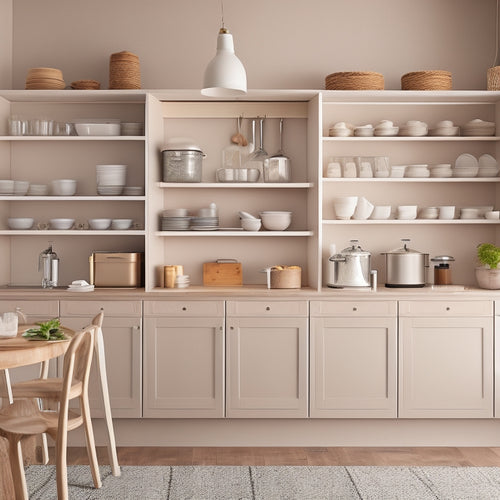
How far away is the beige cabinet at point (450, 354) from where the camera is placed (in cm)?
480

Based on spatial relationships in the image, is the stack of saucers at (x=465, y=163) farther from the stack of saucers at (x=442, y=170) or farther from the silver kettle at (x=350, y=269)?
the silver kettle at (x=350, y=269)

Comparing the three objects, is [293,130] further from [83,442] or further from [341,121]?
[83,442]

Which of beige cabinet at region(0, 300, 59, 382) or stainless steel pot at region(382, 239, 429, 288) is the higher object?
stainless steel pot at region(382, 239, 429, 288)

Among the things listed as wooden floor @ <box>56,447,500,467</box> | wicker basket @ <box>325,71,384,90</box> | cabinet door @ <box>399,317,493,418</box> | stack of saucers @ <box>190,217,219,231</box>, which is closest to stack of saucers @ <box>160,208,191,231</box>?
stack of saucers @ <box>190,217,219,231</box>

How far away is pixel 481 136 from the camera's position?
523 centimetres

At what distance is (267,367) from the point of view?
15.8ft

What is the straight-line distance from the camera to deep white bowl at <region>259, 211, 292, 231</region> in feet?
16.9

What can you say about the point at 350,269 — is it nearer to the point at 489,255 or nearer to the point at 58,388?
the point at 489,255

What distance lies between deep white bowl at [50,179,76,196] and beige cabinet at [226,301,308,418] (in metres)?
1.43

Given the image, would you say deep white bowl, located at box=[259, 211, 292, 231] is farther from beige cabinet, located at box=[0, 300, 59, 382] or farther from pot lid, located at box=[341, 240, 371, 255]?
beige cabinet, located at box=[0, 300, 59, 382]

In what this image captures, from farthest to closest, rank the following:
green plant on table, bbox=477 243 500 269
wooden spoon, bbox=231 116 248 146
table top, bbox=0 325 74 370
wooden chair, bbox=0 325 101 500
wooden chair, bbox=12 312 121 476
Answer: wooden spoon, bbox=231 116 248 146 → green plant on table, bbox=477 243 500 269 → wooden chair, bbox=12 312 121 476 → wooden chair, bbox=0 325 101 500 → table top, bbox=0 325 74 370

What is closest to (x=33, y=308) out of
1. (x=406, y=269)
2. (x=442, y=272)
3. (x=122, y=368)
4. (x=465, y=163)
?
(x=122, y=368)

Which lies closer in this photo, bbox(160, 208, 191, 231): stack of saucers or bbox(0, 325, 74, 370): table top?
bbox(0, 325, 74, 370): table top

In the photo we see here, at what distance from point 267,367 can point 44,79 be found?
2537 mm
